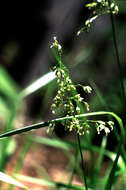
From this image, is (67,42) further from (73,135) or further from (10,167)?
(10,167)

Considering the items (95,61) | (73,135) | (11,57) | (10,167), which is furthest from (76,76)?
(11,57)

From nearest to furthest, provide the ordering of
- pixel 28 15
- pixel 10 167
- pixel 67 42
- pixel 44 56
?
pixel 10 167
pixel 67 42
pixel 44 56
pixel 28 15

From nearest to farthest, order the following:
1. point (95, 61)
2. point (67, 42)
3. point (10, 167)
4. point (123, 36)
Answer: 1. point (10, 167)
2. point (123, 36)
3. point (95, 61)
4. point (67, 42)

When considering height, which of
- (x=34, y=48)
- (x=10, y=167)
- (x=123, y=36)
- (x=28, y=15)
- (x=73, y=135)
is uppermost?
(x=28, y=15)

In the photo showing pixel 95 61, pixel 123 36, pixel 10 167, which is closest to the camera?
pixel 10 167

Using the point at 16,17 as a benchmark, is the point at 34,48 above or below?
below

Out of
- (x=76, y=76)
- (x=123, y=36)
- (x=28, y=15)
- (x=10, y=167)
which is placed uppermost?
(x=28, y=15)

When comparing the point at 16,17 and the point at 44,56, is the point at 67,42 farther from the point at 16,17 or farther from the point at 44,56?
the point at 16,17

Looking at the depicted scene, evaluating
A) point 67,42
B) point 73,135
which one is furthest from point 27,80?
point 73,135

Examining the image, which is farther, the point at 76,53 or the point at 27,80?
the point at 27,80
